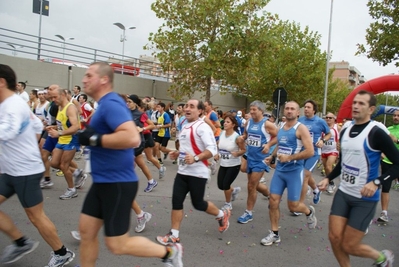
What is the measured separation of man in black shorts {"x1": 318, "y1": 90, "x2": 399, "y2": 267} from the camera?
338cm

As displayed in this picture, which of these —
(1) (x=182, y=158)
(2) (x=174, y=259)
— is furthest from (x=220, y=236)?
(2) (x=174, y=259)

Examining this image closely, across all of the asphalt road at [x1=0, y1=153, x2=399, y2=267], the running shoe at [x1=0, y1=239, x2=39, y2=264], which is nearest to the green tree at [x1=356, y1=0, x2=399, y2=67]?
the asphalt road at [x1=0, y1=153, x2=399, y2=267]

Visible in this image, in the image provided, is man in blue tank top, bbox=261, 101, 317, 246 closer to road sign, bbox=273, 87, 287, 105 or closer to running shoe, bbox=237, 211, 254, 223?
running shoe, bbox=237, 211, 254, 223

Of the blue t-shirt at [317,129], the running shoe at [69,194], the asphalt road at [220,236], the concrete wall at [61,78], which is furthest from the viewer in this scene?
the concrete wall at [61,78]

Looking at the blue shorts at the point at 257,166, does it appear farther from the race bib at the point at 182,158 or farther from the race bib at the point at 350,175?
the race bib at the point at 350,175

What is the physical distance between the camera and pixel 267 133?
586 centimetres

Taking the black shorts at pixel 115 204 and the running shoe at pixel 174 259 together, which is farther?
the running shoe at pixel 174 259

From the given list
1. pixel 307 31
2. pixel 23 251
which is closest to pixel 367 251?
pixel 23 251

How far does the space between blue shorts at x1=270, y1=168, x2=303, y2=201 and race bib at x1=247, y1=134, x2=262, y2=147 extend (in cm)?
104

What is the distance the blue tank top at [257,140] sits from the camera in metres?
5.83

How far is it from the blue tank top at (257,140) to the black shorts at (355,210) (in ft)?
7.44

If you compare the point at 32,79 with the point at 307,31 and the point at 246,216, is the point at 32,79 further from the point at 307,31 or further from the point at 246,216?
the point at 307,31

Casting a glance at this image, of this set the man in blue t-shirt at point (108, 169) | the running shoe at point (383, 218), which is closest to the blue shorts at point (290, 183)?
the running shoe at point (383, 218)

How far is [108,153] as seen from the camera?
110 inches
